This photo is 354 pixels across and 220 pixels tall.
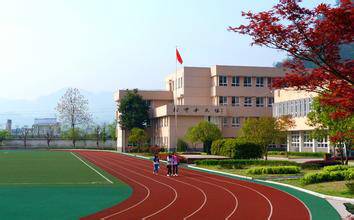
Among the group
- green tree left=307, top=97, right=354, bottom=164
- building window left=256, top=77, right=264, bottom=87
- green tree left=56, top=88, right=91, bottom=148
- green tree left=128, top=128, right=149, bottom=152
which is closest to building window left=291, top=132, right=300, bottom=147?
building window left=256, top=77, right=264, bottom=87

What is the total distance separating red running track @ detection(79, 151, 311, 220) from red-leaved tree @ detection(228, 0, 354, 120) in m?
5.17

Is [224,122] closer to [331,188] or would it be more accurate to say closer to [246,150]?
[246,150]

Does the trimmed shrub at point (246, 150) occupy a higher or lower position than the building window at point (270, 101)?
lower

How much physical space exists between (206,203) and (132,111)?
6120cm

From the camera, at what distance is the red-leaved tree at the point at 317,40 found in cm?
1128

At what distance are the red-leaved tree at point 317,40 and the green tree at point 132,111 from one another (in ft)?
221

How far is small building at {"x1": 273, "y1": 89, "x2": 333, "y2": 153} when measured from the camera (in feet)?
196

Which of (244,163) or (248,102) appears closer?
(244,163)

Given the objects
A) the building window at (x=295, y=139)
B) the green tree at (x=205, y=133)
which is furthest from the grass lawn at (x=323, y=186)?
the building window at (x=295, y=139)

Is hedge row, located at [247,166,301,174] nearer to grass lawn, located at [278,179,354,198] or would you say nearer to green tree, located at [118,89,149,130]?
grass lawn, located at [278,179,354,198]

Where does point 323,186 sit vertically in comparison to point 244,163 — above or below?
above

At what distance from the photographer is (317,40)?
454 inches

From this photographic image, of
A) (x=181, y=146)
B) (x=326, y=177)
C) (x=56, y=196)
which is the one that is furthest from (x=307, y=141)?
(x=56, y=196)

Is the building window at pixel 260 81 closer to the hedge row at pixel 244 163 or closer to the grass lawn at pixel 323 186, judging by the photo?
the hedge row at pixel 244 163
